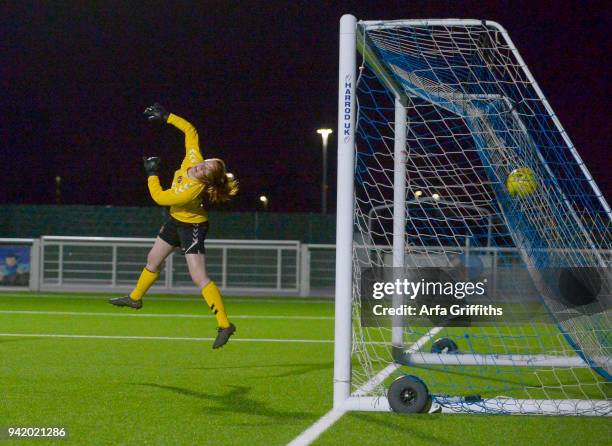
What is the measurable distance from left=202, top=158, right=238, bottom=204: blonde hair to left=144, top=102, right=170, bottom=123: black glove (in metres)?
0.69

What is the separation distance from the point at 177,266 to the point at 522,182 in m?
16.0

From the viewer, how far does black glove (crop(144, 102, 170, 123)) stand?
8367 millimetres

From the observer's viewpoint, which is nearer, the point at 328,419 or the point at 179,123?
the point at 328,419

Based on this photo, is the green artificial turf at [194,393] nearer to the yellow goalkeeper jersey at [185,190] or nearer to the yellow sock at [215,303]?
the yellow sock at [215,303]

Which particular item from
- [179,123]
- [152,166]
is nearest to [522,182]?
[179,123]

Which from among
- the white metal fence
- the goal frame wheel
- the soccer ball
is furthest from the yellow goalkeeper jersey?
the white metal fence

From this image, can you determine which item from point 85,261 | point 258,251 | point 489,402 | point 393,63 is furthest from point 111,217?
point 489,402

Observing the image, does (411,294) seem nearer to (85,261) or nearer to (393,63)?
(393,63)

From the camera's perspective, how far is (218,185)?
812 centimetres

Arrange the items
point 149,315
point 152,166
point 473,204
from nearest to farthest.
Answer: point 152,166
point 473,204
point 149,315

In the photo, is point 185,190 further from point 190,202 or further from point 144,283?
point 144,283

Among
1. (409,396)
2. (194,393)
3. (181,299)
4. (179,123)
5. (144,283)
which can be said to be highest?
(179,123)

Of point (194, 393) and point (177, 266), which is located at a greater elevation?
point (177, 266)

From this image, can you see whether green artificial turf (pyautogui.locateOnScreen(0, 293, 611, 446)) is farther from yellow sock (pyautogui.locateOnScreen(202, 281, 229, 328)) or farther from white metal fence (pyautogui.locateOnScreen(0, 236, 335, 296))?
white metal fence (pyautogui.locateOnScreen(0, 236, 335, 296))
